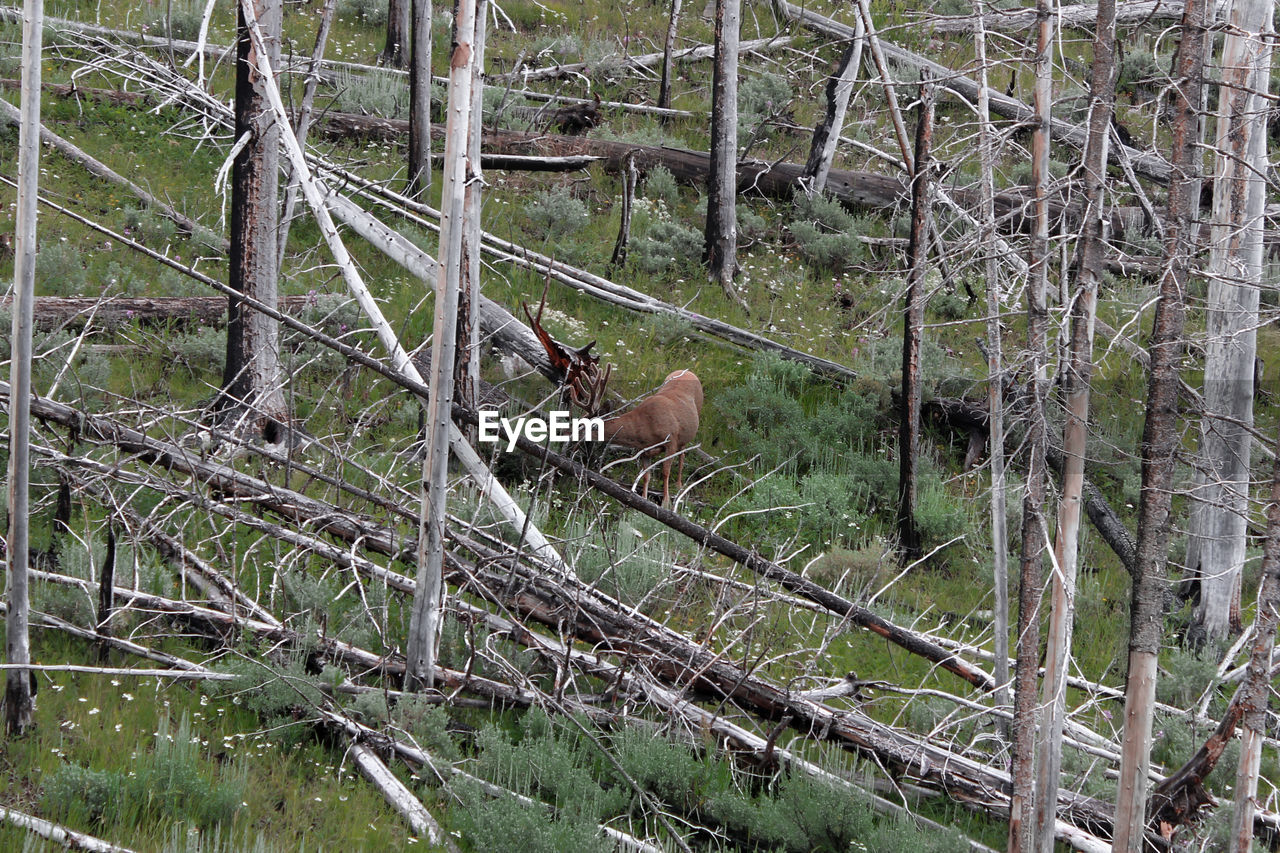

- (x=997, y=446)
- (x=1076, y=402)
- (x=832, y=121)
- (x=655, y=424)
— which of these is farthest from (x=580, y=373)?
(x=832, y=121)

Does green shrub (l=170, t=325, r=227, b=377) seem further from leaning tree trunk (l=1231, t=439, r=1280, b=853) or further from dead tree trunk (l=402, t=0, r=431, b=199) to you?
leaning tree trunk (l=1231, t=439, r=1280, b=853)

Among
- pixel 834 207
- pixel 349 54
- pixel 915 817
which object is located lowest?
pixel 915 817

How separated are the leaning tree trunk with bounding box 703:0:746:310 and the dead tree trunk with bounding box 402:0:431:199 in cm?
299

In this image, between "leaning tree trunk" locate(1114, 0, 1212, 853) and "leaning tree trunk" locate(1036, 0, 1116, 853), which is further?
"leaning tree trunk" locate(1036, 0, 1116, 853)

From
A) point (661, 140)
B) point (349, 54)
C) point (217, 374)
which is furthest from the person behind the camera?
point (349, 54)

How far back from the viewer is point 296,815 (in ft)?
13.6

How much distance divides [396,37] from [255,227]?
28.6ft

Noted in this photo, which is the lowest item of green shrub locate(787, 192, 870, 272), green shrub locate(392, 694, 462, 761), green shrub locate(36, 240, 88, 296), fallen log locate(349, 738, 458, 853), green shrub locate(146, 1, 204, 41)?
fallen log locate(349, 738, 458, 853)

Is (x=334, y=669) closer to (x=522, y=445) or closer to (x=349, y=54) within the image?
(x=522, y=445)

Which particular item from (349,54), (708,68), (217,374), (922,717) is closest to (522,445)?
(922,717)

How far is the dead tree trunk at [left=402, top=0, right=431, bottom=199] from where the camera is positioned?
34.9 feet

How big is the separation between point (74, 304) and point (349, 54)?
8.03 metres

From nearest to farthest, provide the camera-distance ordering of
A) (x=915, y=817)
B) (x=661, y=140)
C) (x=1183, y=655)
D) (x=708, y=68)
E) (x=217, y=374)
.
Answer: (x=915, y=817) → (x=1183, y=655) → (x=217, y=374) → (x=661, y=140) → (x=708, y=68)

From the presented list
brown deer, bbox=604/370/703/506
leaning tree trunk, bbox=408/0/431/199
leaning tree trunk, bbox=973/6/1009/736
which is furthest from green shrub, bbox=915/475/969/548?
leaning tree trunk, bbox=408/0/431/199
